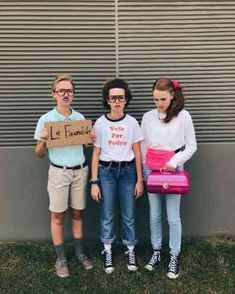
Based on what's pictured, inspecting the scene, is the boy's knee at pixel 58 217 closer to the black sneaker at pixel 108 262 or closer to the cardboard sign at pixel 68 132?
the black sneaker at pixel 108 262

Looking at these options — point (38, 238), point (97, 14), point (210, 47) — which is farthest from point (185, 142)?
point (38, 238)

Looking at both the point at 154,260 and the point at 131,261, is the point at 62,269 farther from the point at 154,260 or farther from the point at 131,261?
the point at 154,260

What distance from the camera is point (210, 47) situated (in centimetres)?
516

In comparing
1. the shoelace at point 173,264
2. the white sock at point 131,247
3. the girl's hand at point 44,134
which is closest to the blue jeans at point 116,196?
the white sock at point 131,247

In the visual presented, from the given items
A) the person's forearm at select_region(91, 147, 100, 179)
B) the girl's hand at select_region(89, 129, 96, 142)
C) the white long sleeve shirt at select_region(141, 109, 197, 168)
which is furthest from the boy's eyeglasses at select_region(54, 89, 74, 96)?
the white long sleeve shirt at select_region(141, 109, 197, 168)

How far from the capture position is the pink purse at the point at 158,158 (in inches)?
181

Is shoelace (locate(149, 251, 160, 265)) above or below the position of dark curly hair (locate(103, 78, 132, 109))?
below

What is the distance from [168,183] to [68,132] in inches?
40.4

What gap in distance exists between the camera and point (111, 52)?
5.15 meters

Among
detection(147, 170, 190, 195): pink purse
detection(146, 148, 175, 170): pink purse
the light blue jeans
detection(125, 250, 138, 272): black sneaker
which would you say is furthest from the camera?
detection(125, 250, 138, 272): black sneaker

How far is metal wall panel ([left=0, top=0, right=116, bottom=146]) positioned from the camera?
5.05 meters

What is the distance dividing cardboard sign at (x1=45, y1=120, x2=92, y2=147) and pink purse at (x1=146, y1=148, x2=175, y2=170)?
1.95 feet

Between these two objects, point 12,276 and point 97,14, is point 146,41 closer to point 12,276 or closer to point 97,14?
point 97,14

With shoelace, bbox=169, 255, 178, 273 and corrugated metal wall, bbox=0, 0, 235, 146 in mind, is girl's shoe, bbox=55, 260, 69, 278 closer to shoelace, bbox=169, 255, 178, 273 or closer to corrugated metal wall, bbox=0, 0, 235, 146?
shoelace, bbox=169, 255, 178, 273
